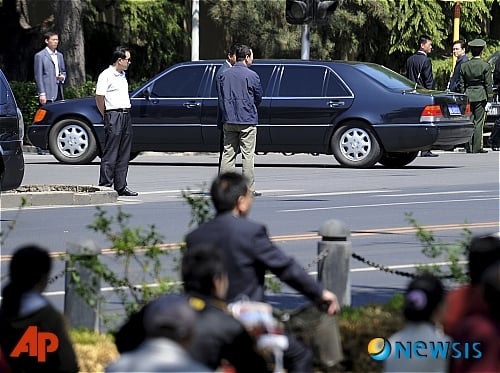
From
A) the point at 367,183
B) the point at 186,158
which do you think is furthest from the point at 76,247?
the point at 186,158

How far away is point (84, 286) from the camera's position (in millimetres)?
7453

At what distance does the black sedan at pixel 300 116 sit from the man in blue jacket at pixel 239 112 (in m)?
4.71

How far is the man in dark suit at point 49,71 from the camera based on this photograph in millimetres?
24500

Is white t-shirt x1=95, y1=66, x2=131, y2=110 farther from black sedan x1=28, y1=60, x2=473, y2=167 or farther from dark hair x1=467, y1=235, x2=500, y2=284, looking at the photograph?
dark hair x1=467, y1=235, x2=500, y2=284

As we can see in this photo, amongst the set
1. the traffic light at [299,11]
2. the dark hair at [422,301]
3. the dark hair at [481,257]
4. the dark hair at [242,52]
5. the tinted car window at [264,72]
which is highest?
the traffic light at [299,11]

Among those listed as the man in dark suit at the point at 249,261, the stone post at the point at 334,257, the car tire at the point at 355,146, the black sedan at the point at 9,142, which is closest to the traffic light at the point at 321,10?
the car tire at the point at 355,146

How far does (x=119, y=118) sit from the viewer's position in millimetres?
16688

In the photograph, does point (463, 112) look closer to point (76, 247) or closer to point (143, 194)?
point (143, 194)

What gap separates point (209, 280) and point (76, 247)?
201cm

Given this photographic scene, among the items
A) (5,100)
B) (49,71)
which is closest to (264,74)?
(49,71)

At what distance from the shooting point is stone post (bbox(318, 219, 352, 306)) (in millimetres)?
7770

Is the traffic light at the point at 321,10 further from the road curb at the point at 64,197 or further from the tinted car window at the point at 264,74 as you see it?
the road curb at the point at 64,197

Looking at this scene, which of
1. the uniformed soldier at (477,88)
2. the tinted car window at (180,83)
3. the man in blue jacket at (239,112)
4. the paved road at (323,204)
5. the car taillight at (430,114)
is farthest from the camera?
the uniformed soldier at (477,88)

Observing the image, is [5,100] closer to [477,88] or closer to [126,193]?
[126,193]
